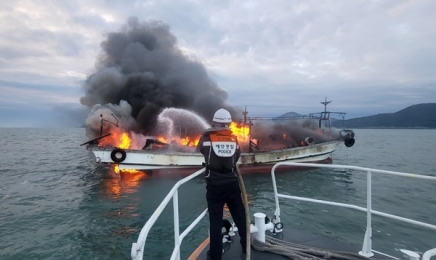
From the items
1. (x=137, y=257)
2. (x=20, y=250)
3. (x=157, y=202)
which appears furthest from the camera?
(x=157, y=202)

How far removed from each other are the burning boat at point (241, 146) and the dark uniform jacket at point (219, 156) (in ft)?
44.9

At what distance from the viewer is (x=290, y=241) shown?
4.32 metres

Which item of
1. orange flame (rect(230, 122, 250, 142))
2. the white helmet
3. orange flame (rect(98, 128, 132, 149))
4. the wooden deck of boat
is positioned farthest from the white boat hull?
the white helmet

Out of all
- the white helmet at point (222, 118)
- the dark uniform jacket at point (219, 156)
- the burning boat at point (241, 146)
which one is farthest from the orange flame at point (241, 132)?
the dark uniform jacket at point (219, 156)

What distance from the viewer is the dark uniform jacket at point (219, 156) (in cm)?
346

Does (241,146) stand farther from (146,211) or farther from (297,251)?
(297,251)

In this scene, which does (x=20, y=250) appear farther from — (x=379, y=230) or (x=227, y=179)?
(x=379, y=230)

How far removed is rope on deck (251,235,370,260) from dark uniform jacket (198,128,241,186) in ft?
3.95

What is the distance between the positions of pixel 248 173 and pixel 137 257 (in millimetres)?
17359

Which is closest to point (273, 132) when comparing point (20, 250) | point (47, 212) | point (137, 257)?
point (47, 212)

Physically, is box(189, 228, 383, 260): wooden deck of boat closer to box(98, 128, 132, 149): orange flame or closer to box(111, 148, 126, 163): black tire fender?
box(111, 148, 126, 163): black tire fender

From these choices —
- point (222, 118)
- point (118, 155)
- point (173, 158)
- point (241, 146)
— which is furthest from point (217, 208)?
point (241, 146)

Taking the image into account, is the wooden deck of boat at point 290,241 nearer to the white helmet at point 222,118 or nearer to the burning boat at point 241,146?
the white helmet at point 222,118

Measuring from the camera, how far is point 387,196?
13883 millimetres
